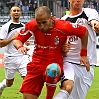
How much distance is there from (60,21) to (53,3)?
22.2 m

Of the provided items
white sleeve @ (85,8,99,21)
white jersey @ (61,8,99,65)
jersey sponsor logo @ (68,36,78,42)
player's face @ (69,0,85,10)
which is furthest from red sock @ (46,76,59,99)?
player's face @ (69,0,85,10)

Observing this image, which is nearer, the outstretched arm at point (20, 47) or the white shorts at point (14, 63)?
the outstretched arm at point (20, 47)

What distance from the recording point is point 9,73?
409 inches

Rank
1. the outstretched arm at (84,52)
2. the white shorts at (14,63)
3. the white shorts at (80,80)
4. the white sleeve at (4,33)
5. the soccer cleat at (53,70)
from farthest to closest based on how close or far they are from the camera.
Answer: the white shorts at (14,63), the white sleeve at (4,33), the white shorts at (80,80), the outstretched arm at (84,52), the soccer cleat at (53,70)

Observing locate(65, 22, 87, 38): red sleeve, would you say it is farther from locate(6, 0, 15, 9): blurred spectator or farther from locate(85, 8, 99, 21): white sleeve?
locate(6, 0, 15, 9): blurred spectator

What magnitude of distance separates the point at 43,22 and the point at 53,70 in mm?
707

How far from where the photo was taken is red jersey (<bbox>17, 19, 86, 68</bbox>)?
633cm

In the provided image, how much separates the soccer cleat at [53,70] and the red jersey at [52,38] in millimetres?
437

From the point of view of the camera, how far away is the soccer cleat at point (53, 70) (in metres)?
5.87

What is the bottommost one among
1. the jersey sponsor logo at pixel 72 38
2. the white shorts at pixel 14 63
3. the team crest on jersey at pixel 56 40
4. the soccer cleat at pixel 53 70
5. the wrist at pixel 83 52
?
the white shorts at pixel 14 63

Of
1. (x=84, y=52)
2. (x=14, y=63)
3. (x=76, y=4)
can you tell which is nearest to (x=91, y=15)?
(x=76, y=4)

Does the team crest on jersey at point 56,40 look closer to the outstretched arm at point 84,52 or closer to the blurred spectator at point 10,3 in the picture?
the outstretched arm at point 84,52

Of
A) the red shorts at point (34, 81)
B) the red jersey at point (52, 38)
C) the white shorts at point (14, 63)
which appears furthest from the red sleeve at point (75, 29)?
the white shorts at point (14, 63)

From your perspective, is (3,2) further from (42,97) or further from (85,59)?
(85,59)
